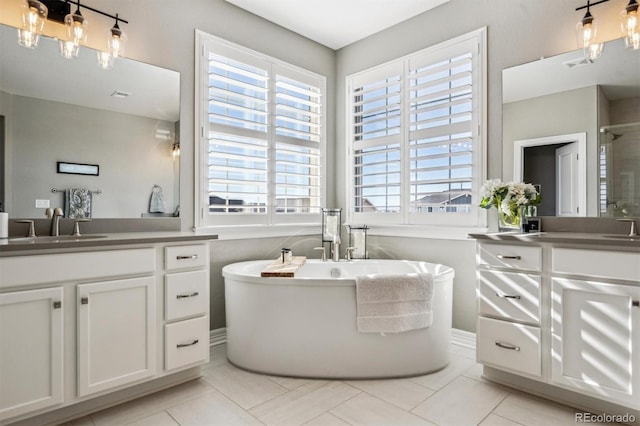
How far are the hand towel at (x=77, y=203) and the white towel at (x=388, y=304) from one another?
5.84ft

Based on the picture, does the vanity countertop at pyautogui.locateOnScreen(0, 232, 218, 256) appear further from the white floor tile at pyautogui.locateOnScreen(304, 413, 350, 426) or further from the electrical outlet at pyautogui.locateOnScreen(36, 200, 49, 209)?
the white floor tile at pyautogui.locateOnScreen(304, 413, 350, 426)

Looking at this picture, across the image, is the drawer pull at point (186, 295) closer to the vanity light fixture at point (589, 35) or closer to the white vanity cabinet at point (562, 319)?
the white vanity cabinet at point (562, 319)

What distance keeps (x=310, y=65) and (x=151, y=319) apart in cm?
282

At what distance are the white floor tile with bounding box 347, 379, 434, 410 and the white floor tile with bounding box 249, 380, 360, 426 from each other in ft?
0.30

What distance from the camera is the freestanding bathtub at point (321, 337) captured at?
235 cm

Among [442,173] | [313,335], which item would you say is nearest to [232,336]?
[313,335]

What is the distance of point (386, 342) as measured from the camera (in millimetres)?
2359

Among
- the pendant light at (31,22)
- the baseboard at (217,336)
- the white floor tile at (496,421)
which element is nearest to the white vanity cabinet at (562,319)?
the white floor tile at (496,421)

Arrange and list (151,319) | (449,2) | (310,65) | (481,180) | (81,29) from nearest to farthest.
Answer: (151,319)
(81,29)
(481,180)
(449,2)
(310,65)

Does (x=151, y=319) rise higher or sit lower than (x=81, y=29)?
lower

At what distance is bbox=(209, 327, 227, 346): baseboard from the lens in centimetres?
299

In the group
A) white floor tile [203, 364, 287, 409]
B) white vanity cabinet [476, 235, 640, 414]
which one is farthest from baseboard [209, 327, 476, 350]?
white vanity cabinet [476, 235, 640, 414]

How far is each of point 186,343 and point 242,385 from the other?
430mm

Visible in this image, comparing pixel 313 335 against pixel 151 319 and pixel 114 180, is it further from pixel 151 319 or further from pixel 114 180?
pixel 114 180
